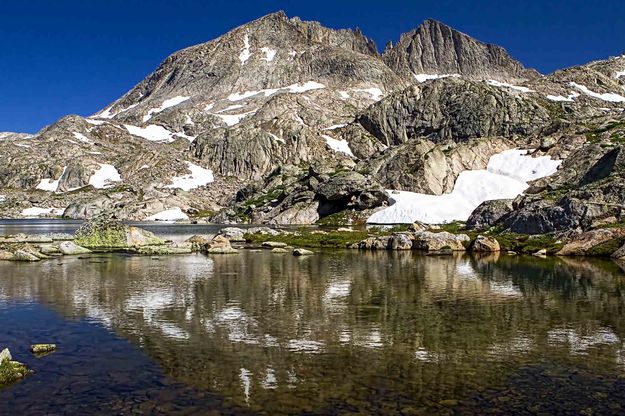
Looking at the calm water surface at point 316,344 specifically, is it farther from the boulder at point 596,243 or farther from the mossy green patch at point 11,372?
the boulder at point 596,243

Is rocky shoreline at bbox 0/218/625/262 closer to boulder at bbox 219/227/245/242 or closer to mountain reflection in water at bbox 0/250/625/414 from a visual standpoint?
boulder at bbox 219/227/245/242

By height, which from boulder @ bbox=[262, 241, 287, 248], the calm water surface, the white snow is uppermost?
the white snow

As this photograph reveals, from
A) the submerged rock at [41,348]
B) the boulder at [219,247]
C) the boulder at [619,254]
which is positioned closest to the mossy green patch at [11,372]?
the submerged rock at [41,348]

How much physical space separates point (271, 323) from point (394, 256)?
Answer: 48.5m

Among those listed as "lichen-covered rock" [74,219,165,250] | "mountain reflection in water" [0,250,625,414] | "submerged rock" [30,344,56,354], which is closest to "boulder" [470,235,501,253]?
"mountain reflection in water" [0,250,625,414]

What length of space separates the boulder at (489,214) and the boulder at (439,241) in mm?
25489

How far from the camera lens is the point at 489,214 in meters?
115

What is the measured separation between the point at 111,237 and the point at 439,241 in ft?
191

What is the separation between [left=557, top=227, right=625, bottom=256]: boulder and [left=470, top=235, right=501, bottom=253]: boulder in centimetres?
1042

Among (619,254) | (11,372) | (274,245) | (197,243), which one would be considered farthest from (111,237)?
(619,254)

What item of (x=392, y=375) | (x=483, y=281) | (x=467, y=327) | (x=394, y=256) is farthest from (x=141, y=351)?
(x=394, y=256)

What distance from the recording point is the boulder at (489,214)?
113562mm

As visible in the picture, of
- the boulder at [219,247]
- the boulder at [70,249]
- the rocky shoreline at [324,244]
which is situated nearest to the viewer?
the rocky shoreline at [324,244]

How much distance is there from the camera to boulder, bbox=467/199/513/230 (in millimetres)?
113562
